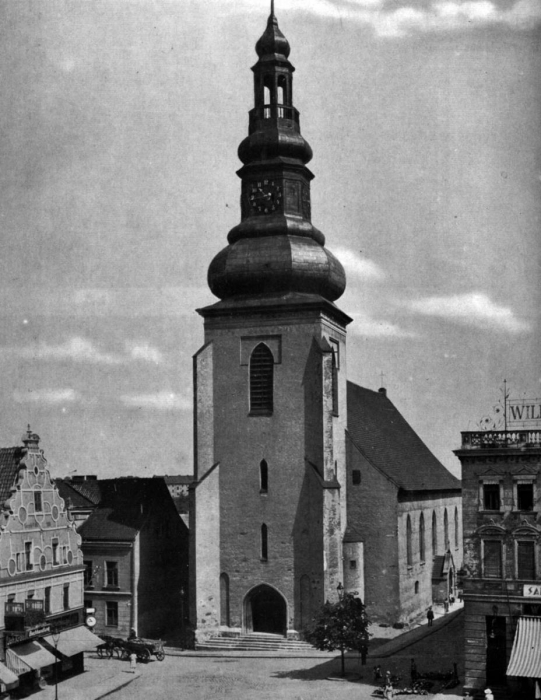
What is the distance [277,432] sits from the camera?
4916 centimetres

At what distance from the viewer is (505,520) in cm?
3650

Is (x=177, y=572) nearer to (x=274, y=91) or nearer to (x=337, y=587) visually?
(x=337, y=587)

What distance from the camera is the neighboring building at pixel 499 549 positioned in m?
35.4

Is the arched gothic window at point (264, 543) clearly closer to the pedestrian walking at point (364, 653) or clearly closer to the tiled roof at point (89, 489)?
the pedestrian walking at point (364, 653)

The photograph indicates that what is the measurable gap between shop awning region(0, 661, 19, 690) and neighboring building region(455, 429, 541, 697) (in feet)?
53.2

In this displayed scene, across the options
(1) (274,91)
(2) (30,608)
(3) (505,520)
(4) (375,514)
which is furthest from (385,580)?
(1) (274,91)

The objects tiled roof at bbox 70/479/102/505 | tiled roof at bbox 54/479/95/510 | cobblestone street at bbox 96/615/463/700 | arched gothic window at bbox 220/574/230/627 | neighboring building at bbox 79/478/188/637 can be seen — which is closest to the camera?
cobblestone street at bbox 96/615/463/700

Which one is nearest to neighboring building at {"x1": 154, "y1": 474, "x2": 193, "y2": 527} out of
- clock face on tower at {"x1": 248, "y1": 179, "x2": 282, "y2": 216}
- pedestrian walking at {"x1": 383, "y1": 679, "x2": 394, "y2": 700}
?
clock face on tower at {"x1": 248, "y1": 179, "x2": 282, "y2": 216}

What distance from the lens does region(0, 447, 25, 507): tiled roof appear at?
4194 cm

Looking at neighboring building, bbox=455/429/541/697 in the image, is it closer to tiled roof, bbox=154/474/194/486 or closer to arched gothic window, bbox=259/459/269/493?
arched gothic window, bbox=259/459/269/493

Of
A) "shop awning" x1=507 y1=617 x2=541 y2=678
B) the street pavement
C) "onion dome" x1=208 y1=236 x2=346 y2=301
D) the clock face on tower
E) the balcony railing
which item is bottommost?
the street pavement

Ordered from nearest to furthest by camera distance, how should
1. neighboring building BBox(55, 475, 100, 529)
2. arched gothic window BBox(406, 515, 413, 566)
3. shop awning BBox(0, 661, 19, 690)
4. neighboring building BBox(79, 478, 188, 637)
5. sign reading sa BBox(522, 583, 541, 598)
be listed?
sign reading sa BBox(522, 583, 541, 598) → shop awning BBox(0, 661, 19, 690) → neighboring building BBox(79, 478, 188, 637) → arched gothic window BBox(406, 515, 413, 566) → neighboring building BBox(55, 475, 100, 529)

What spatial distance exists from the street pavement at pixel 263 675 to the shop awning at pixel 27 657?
1.20 metres

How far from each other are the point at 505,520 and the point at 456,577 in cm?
3168
